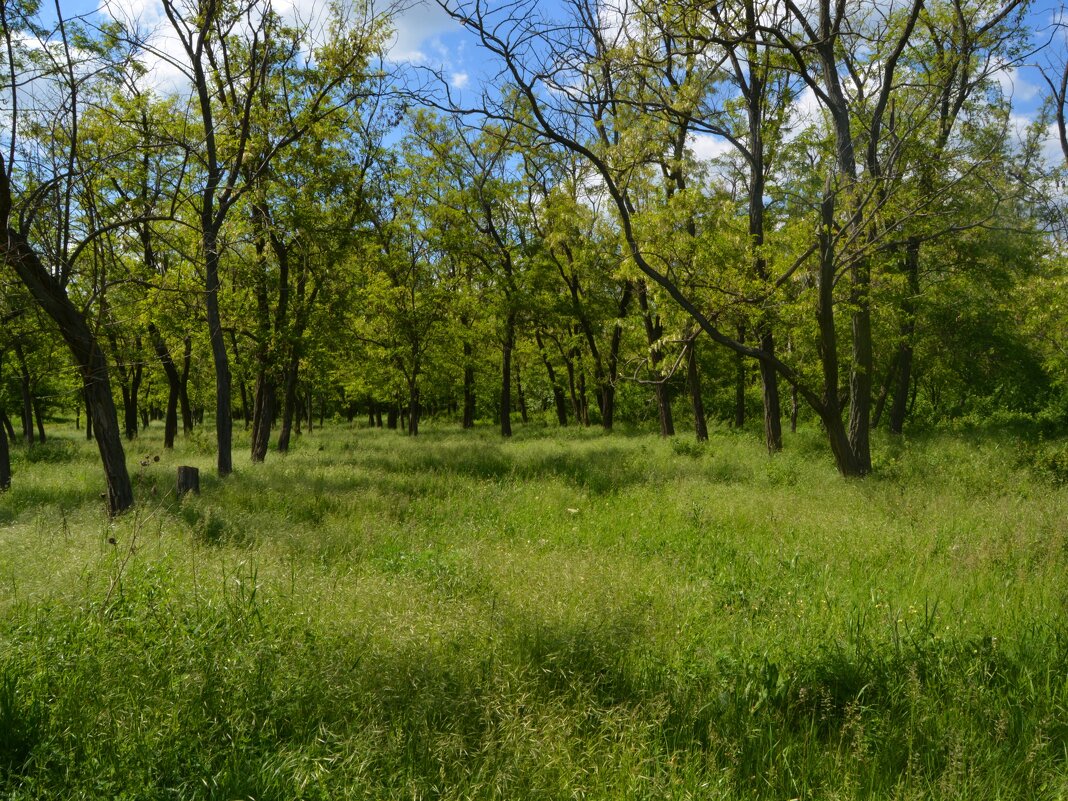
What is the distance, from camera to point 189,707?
11.1 ft

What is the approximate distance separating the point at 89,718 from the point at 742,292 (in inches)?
431

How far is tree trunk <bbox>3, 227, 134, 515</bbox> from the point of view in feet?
24.0

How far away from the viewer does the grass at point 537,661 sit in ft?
10.2

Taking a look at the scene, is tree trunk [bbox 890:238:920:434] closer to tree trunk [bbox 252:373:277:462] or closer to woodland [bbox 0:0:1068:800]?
woodland [bbox 0:0:1068:800]

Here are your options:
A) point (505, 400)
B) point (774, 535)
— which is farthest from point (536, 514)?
point (505, 400)

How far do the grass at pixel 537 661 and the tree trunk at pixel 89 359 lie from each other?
27.4 inches

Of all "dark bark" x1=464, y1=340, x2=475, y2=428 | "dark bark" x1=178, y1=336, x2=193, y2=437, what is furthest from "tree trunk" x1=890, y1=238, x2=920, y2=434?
"dark bark" x1=178, y1=336, x2=193, y2=437

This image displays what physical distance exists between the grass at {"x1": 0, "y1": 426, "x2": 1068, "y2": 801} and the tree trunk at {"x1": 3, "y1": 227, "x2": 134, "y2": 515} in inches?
27.4

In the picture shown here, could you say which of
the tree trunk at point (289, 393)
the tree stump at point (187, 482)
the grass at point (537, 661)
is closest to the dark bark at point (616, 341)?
the tree trunk at point (289, 393)

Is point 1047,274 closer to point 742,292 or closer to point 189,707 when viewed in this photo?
point 742,292

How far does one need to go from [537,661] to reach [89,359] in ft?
24.4

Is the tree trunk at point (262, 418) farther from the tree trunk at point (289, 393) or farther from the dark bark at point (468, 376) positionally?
the dark bark at point (468, 376)

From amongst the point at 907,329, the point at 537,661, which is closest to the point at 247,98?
the point at 537,661

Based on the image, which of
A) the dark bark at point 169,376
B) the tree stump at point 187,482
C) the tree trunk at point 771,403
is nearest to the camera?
the tree stump at point 187,482
